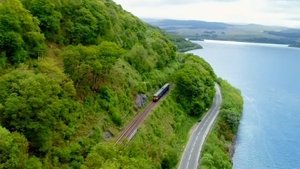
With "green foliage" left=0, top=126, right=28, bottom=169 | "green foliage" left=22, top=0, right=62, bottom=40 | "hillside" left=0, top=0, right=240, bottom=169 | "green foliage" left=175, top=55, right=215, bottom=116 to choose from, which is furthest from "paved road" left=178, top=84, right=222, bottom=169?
"green foliage" left=22, top=0, right=62, bottom=40

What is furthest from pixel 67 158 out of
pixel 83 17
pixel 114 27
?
pixel 114 27

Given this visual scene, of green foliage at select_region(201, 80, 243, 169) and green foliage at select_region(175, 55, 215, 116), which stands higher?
green foliage at select_region(175, 55, 215, 116)

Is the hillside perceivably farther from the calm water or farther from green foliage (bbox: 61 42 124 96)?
the calm water

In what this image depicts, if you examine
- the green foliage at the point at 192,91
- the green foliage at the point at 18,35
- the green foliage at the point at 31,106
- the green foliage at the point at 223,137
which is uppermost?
the green foliage at the point at 18,35

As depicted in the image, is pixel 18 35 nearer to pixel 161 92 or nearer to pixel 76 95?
pixel 76 95

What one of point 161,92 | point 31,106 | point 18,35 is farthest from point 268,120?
point 31,106

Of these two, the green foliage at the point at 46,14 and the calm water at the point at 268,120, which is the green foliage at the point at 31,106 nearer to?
the green foliage at the point at 46,14

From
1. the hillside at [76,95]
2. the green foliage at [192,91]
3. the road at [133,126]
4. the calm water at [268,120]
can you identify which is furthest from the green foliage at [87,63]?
the calm water at [268,120]
